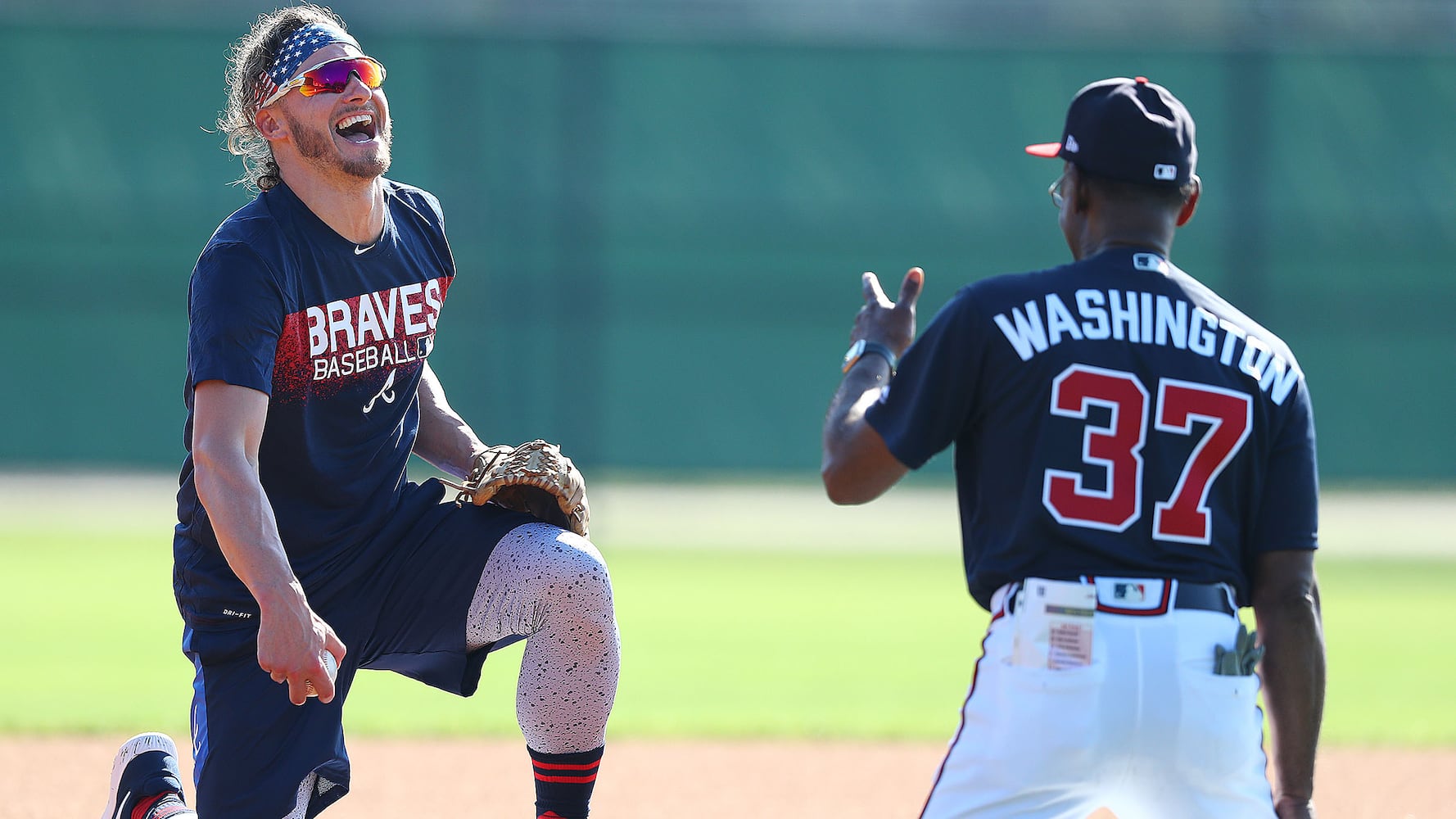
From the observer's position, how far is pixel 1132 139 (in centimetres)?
257

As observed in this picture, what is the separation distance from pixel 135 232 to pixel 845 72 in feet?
22.2

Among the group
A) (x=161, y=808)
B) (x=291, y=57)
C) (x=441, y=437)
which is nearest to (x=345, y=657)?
(x=161, y=808)

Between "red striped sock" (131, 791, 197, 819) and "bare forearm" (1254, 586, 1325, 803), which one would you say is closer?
"bare forearm" (1254, 586, 1325, 803)

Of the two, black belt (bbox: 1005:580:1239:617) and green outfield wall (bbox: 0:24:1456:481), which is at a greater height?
green outfield wall (bbox: 0:24:1456:481)

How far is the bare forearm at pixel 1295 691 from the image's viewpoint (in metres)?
2.48

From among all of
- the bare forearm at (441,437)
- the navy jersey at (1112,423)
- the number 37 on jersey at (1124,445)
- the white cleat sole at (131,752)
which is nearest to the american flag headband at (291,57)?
the bare forearm at (441,437)

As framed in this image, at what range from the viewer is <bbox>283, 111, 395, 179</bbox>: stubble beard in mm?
3334

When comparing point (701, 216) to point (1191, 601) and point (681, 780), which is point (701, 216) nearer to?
point (681, 780)

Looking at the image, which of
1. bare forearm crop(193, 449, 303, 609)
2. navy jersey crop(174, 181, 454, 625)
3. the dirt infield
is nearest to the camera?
bare forearm crop(193, 449, 303, 609)

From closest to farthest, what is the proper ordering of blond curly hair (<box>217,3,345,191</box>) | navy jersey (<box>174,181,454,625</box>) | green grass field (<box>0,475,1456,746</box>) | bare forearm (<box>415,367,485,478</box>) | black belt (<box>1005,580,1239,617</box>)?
black belt (<box>1005,580,1239,617</box>), navy jersey (<box>174,181,454,625</box>), blond curly hair (<box>217,3,345,191</box>), bare forearm (<box>415,367,485,478</box>), green grass field (<box>0,475,1456,746</box>)

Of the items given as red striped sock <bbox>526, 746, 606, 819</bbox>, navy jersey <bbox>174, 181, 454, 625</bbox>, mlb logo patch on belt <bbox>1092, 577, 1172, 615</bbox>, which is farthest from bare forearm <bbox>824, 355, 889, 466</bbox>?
navy jersey <bbox>174, 181, 454, 625</bbox>

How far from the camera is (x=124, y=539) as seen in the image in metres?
11.6

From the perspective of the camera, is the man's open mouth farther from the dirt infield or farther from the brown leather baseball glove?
the dirt infield

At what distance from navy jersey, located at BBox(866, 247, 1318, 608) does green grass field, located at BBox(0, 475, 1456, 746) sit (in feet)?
11.3
